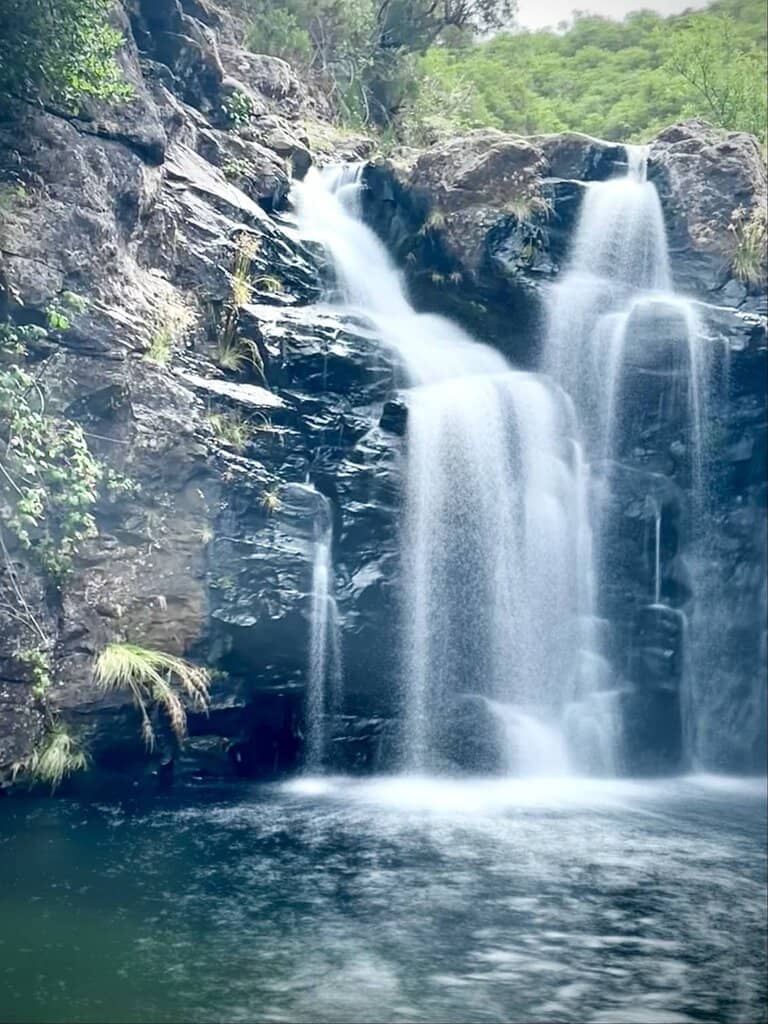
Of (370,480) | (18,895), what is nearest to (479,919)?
(18,895)

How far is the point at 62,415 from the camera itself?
30.2 ft

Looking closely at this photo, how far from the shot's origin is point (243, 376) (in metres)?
11.1

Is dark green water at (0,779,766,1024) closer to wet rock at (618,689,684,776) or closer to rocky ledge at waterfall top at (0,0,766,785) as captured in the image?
rocky ledge at waterfall top at (0,0,766,785)

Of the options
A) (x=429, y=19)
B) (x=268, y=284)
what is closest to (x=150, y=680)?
(x=268, y=284)

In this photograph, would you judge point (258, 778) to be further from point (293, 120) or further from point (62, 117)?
point (293, 120)

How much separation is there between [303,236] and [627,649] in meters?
7.09

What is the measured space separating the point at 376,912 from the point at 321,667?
4.62 m

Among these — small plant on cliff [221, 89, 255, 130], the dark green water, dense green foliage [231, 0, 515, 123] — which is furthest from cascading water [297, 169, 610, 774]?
dense green foliage [231, 0, 515, 123]

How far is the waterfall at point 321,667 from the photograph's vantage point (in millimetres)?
10359

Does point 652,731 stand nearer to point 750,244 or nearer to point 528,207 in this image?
Answer: point 750,244

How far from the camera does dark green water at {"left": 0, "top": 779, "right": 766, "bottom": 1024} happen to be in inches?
182

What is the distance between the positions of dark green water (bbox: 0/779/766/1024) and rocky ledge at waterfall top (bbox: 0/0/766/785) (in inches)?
58.3

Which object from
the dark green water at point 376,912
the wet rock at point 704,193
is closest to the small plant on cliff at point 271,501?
the dark green water at point 376,912

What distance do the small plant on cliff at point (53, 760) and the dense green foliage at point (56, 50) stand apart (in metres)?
6.22
